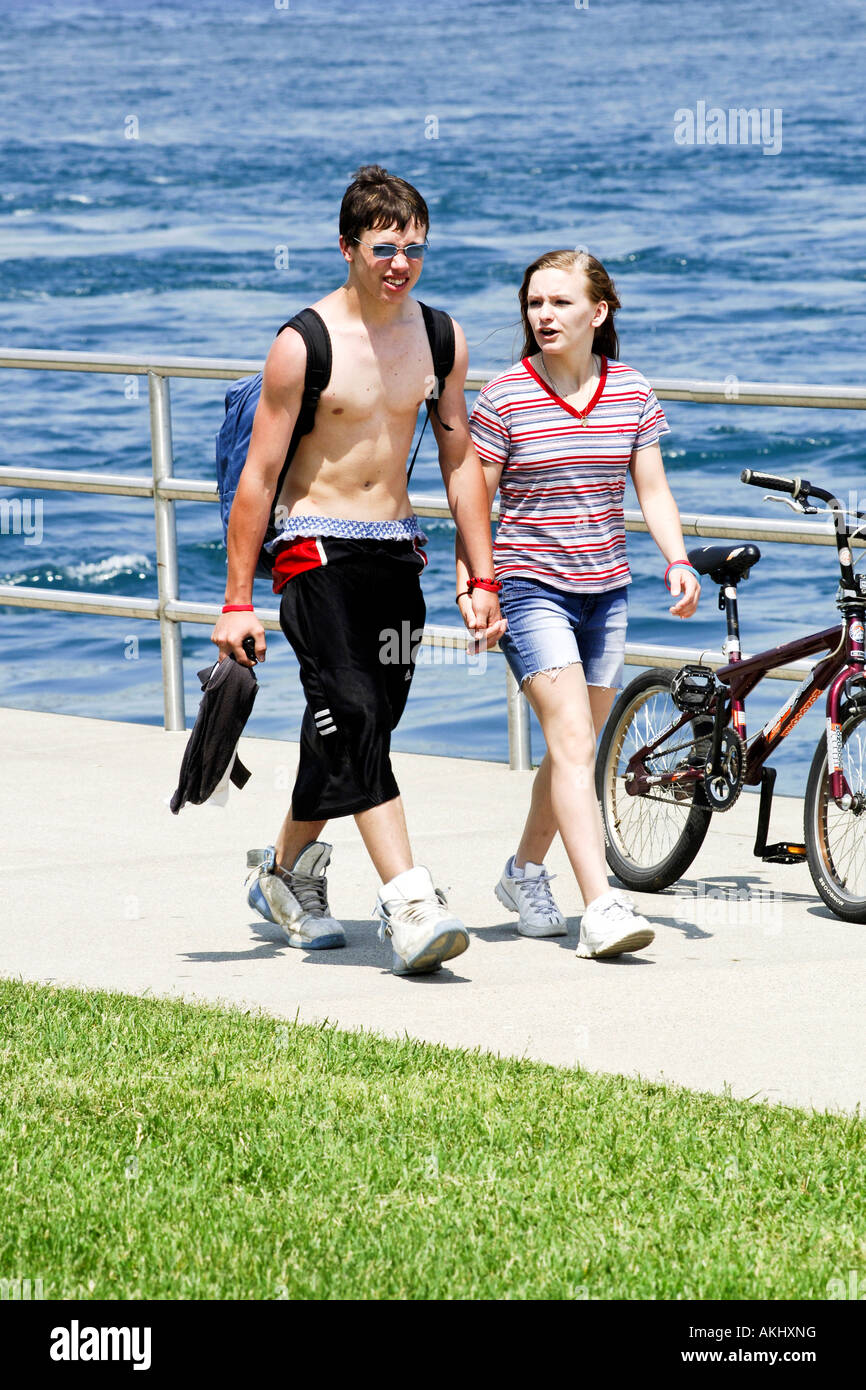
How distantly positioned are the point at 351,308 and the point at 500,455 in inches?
21.3

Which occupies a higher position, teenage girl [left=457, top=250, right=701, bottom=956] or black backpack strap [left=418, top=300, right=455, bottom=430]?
black backpack strap [left=418, top=300, right=455, bottom=430]

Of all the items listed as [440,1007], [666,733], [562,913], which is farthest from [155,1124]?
[666,733]

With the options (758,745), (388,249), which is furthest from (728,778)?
(388,249)

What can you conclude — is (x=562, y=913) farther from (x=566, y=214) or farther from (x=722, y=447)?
(x=566, y=214)

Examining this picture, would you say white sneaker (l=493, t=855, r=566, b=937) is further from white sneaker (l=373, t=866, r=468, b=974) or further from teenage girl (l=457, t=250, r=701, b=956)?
white sneaker (l=373, t=866, r=468, b=974)

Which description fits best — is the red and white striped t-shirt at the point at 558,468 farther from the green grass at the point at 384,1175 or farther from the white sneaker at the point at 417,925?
the green grass at the point at 384,1175

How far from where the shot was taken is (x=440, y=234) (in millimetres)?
45062

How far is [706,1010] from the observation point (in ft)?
15.6

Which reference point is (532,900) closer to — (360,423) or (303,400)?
(360,423)

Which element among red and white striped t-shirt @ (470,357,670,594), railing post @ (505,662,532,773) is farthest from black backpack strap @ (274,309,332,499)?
railing post @ (505,662,532,773)

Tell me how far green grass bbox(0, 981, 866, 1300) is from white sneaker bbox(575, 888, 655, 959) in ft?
2.65

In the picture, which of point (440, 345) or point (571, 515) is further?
point (571, 515)

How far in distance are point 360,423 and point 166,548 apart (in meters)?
3.49

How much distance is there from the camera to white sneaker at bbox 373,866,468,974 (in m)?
5.00
